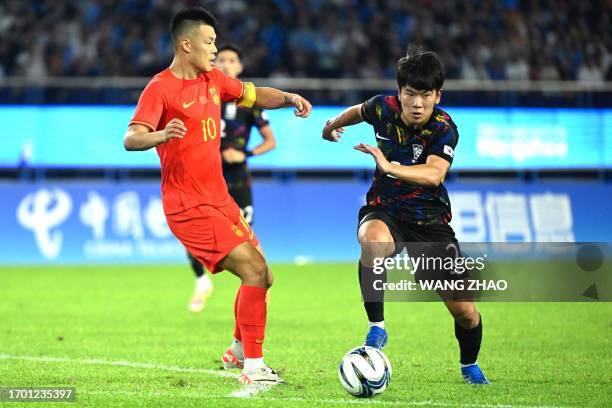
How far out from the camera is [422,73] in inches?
248

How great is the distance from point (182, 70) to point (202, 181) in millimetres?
715

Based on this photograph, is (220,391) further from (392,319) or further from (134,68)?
(134,68)

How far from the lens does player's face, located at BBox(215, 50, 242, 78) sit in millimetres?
10078

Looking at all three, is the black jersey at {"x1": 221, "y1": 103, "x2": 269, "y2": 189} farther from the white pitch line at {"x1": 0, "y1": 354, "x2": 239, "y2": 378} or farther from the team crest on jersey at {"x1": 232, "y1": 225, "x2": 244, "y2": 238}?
the team crest on jersey at {"x1": 232, "y1": 225, "x2": 244, "y2": 238}

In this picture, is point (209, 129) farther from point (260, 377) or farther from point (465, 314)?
point (465, 314)

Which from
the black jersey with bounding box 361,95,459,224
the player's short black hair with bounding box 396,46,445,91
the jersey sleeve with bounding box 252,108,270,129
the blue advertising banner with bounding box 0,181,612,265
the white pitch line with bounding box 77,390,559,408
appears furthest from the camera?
the blue advertising banner with bounding box 0,181,612,265

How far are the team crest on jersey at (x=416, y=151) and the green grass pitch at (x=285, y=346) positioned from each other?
1.43 meters

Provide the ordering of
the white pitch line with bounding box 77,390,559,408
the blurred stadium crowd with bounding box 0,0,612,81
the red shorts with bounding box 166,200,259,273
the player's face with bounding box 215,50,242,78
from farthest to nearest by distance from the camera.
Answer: the blurred stadium crowd with bounding box 0,0,612,81, the player's face with bounding box 215,50,242,78, the red shorts with bounding box 166,200,259,273, the white pitch line with bounding box 77,390,559,408

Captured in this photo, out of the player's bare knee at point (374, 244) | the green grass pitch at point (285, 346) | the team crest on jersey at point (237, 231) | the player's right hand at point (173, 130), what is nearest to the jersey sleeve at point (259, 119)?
the green grass pitch at point (285, 346)

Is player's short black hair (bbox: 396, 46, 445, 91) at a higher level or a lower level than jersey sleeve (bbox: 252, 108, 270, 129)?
lower

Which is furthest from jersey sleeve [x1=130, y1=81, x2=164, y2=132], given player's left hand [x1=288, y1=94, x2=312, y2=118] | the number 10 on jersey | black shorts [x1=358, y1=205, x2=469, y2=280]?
black shorts [x1=358, y1=205, x2=469, y2=280]

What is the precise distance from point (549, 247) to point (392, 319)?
736 centimetres

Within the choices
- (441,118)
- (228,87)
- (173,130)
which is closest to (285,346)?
(228,87)

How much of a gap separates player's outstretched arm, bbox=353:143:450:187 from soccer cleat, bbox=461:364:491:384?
1246mm
